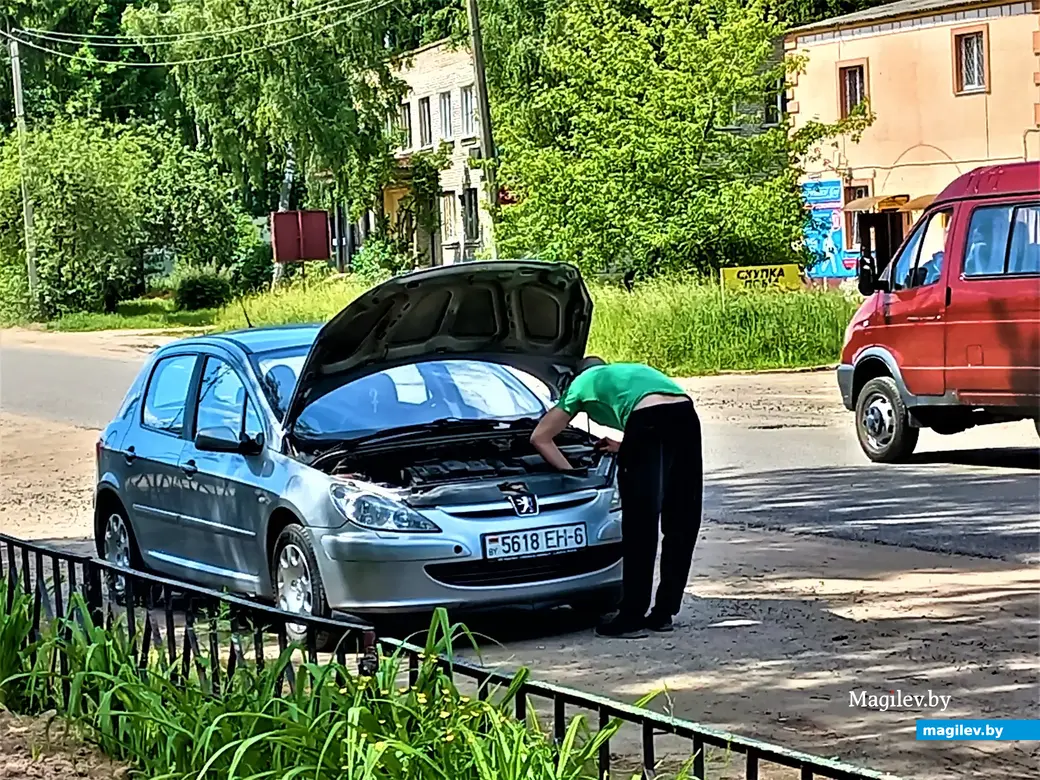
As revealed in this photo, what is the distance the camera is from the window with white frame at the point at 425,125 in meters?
60.6

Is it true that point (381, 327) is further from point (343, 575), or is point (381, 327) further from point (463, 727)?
point (463, 727)

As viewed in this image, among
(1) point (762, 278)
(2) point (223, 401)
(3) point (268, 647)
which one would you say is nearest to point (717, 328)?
(1) point (762, 278)

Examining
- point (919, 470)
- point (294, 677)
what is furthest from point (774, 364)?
point (294, 677)

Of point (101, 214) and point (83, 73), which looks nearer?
point (101, 214)

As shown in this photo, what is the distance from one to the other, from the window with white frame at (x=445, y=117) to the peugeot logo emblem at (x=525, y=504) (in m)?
51.6

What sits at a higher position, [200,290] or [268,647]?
[268,647]

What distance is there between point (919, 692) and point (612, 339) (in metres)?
20.7

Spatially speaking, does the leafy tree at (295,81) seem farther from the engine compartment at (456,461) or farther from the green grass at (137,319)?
the engine compartment at (456,461)

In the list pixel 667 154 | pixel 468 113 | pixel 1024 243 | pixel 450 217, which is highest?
pixel 468 113

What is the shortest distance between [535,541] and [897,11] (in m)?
35.2

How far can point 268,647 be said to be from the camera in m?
5.56

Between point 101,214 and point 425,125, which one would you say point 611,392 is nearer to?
point 101,214

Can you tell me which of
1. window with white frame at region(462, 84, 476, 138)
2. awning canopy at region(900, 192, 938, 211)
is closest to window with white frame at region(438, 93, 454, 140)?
window with white frame at region(462, 84, 476, 138)

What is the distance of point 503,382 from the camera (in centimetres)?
970
